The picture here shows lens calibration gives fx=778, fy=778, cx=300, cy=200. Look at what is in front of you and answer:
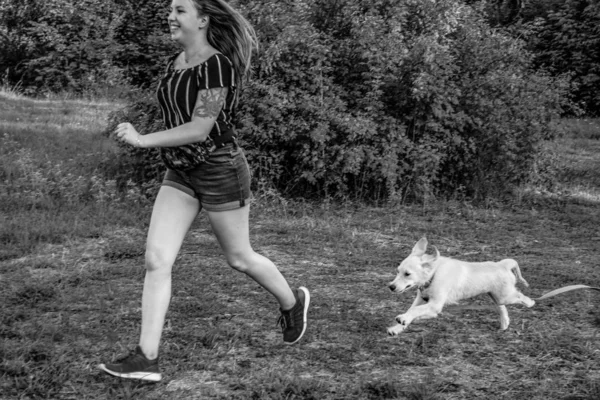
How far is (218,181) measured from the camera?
3.98 m

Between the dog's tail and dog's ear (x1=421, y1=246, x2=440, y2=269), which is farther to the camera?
the dog's tail

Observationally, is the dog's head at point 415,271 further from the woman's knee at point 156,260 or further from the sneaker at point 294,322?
the woman's knee at point 156,260

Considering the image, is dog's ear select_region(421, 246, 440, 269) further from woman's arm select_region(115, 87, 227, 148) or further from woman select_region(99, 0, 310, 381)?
woman's arm select_region(115, 87, 227, 148)

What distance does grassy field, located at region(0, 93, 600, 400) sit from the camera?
166 inches

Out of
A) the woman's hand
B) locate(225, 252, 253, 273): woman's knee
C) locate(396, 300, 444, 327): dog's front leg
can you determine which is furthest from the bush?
the woman's hand

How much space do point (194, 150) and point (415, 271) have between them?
1.63 metres

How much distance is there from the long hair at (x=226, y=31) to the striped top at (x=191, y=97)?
0.11 m

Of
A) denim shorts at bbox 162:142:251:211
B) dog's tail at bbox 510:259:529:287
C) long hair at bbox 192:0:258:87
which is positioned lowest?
dog's tail at bbox 510:259:529:287

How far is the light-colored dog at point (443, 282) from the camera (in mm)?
4719

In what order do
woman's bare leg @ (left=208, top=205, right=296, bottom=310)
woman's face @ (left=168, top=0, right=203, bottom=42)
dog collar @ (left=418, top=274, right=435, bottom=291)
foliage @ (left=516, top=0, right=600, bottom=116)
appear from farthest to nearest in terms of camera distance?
foliage @ (left=516, top=0, right=600, bottom=116) → dog collar @ (left=418, top=274, right=435, bottom=291) → woman's bare leg @ (left=208, top=205, right=296, bottom=310) → woman's face @ (left=168, top=0, right=203, bottom=42)

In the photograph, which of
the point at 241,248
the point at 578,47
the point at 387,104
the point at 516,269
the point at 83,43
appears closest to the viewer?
the point at 241,248

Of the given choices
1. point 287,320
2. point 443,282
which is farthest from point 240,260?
point 443,282

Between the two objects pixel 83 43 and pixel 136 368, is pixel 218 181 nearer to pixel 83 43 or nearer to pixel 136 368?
pixel 136 368

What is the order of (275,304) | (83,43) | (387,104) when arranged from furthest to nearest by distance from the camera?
(83,43)
(387,104)
(275,304)
